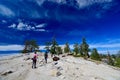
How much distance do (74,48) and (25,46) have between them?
1413 inches

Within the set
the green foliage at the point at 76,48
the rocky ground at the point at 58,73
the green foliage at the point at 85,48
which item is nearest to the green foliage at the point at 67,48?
the green foliage at the point at 76,48

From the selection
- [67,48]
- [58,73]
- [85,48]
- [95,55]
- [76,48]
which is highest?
[67,48]

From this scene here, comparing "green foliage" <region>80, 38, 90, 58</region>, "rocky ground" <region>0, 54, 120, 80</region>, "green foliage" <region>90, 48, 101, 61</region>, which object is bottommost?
"rocky ground" <region>0, 54, 120, 80</region>

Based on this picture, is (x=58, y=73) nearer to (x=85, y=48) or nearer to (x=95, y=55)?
(x=95, y=55)

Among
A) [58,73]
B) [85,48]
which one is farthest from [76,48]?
[58,73]

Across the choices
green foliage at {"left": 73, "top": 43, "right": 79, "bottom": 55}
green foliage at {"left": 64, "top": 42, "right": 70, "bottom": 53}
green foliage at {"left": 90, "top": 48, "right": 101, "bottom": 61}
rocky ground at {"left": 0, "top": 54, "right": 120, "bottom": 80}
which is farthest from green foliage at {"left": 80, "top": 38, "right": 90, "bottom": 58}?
rocky ground at {"left": 0, "top": 54, "right": 120, "bottom": 80}

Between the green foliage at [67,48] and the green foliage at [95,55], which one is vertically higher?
the green foliage at [67,48]

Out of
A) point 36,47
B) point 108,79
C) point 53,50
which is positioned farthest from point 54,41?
point 108,79

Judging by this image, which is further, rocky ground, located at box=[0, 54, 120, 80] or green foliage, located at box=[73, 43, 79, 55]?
→ green foliage, located at box=[73, 43, 79, 55]

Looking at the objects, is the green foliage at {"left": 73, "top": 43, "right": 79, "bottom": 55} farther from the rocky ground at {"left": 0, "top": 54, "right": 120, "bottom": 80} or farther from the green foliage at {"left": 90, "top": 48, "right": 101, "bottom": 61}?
the rocky ground at {"left": 0, "top": 54, "right": 120, "bottom": 80}

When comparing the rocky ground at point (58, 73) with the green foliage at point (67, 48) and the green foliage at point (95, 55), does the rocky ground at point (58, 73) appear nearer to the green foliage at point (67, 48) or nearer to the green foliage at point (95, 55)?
the green foliage at point (95, 55)

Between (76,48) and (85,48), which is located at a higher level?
(76,48)

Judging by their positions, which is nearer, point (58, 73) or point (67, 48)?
point (58, 73)

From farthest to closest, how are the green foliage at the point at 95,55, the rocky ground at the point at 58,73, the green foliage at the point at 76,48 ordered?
the green foliage at the point at 76,48
the green foliage at the point at 95,55
the rocky ground at the point at 58,73
